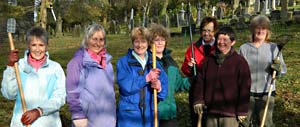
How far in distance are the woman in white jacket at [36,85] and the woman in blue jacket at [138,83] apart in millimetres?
626

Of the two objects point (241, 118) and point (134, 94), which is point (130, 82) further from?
point (241, 118)

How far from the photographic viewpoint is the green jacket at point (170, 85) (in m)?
4.79

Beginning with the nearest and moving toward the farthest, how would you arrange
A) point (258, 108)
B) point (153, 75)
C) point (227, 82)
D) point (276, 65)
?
point (153, 75)
point (227, 82)
point (276, 65)
point (258, 108)

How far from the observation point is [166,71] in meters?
4.86

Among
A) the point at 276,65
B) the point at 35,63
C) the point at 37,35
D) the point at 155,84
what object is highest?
the point at 37,35

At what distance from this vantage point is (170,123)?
16.1ft

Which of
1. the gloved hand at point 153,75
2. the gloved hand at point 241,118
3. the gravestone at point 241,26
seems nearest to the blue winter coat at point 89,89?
the gloved hand at point 153,75

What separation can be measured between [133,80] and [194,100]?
0.78 meters

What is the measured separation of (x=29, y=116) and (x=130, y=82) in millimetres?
1000

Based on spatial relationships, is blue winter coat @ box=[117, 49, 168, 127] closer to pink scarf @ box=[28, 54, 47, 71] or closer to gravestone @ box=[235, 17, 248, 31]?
pink scarf @ box=[28, 54, 47, 71]

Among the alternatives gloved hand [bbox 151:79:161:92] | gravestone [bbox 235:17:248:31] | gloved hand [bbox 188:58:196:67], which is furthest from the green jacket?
gravestone [bbox 235:17:248:31]

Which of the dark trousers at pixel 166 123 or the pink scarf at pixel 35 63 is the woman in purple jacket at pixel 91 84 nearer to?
the pink scarf at pixel 35 63

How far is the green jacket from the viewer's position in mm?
4793

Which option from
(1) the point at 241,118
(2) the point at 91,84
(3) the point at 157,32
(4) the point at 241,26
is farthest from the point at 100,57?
(4) the point at 241,26
